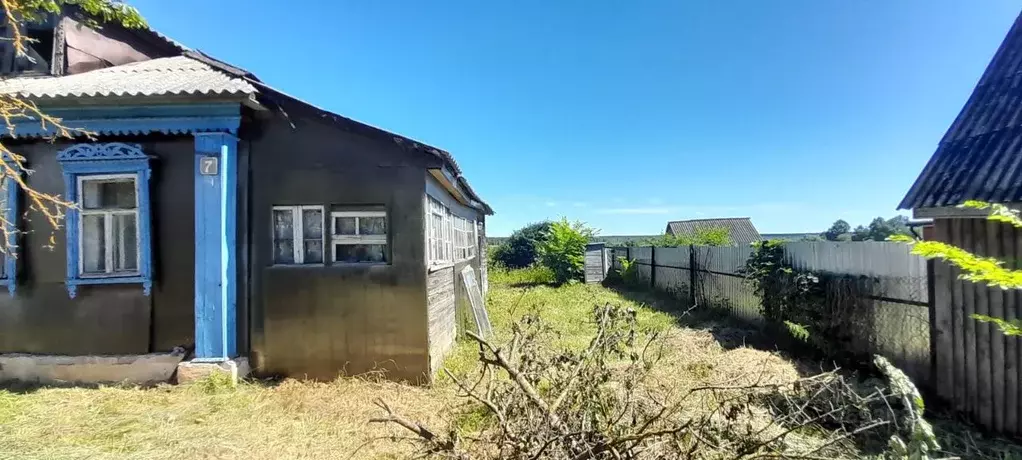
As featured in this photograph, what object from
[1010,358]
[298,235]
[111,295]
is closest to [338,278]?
[298,235]

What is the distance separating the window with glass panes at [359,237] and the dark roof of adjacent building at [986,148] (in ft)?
18.9

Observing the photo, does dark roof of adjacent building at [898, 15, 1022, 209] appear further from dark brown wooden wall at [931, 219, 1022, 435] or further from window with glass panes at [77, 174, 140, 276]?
window with glass panes at [77, 174, 140, 276]

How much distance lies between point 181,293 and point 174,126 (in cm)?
203

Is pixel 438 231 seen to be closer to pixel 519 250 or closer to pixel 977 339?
pixel 977 339

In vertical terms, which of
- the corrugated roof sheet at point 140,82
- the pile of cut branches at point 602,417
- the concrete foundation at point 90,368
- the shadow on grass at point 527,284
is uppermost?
the corrugated roof sheet at point 140,82

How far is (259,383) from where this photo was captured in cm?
593

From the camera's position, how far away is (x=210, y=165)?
589 centimetres

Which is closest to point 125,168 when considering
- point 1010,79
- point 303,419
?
point 303,419

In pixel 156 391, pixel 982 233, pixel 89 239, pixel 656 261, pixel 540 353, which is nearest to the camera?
pixel 540 353

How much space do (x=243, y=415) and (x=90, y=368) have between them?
258cm

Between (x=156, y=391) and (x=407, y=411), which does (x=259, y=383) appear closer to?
(x=156, y=391)

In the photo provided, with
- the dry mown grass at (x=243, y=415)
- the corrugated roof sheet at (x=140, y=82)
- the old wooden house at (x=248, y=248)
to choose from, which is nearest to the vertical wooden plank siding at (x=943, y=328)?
the dry mown grass at (x=243, y=415)

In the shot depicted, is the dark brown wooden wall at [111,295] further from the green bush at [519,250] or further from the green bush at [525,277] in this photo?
the green bush at [519,250]

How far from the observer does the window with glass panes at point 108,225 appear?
605 centimetres
